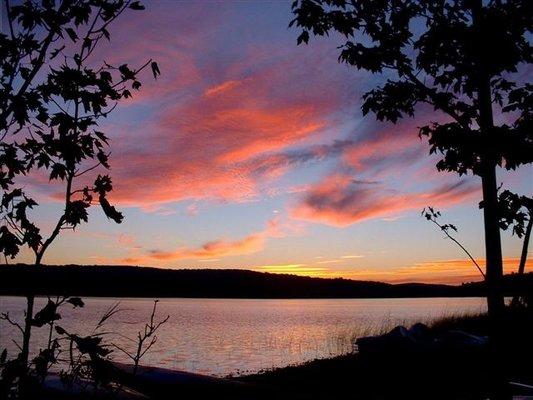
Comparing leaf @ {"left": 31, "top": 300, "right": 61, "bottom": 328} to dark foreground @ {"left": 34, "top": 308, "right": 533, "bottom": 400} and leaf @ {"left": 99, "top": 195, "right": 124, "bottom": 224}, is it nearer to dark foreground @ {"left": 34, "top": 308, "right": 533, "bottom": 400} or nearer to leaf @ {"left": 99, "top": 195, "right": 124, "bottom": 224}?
leaf @ {"left": 99, "top": 195, "right": 124, "bottom": 224}

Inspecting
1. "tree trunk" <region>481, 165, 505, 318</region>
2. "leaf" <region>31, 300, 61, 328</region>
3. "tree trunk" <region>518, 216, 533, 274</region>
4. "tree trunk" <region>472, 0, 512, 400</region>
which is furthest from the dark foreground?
"leaf" <region>31, 300, 61, 328</region>

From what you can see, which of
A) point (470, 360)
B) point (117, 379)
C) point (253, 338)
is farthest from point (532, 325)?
point (253, 338)

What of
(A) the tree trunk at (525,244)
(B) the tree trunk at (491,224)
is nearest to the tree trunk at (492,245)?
(B) the tree trunk at (491,224)

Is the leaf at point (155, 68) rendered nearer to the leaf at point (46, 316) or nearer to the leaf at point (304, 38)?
the leaf at point (46, 316)

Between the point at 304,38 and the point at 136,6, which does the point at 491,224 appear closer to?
the point at 304,38

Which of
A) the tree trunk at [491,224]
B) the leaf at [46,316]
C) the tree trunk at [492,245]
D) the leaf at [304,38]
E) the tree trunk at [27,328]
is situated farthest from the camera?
the leaf at [304,38]

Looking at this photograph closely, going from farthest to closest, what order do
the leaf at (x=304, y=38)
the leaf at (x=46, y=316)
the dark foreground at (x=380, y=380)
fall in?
the dark foreground at (x=380, y=380), the leaf at (x=304, y=38), the leaf at (x=46, y=316)

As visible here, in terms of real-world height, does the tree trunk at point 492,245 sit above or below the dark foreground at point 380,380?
above

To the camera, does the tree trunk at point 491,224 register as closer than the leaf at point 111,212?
No

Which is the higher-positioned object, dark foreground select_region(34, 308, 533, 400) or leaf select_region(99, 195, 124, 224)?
leaf select_region(99, 195, 124, 224)

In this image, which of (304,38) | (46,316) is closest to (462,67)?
(304,38)

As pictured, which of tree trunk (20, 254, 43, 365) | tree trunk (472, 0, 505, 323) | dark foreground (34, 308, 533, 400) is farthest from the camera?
dark foreground (34, 308, 533, 400)

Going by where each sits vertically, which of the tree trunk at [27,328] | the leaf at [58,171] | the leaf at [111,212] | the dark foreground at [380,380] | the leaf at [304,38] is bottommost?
the dark foreground at [380,380]

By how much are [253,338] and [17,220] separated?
152 feet
